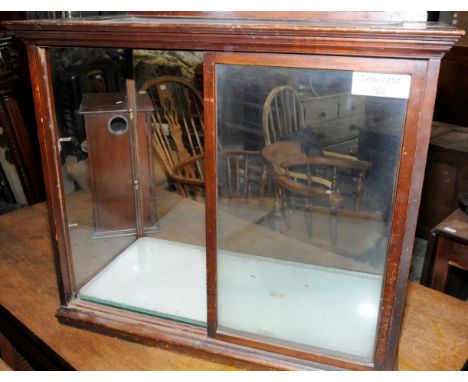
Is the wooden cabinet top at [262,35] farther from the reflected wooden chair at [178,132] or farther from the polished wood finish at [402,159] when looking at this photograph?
the reflected wooden chair at [178,132]

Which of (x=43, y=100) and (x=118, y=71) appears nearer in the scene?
(x=43, y=100)

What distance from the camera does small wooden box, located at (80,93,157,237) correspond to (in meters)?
1.22

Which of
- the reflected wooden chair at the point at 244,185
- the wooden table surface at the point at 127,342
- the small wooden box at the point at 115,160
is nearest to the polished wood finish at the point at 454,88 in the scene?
the wooden table surface at the point at 127,342

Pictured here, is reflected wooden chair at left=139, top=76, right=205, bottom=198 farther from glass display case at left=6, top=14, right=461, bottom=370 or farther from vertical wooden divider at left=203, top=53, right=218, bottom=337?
vertical wooden divider at left=203, top=53, right=218, bottom=337

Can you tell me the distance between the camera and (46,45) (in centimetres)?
91

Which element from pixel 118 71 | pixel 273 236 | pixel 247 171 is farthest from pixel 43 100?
pixel 273 236

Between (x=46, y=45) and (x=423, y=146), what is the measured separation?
667mm

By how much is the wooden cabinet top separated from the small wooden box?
11.9 inches

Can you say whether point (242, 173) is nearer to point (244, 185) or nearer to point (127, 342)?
point (244, 185)

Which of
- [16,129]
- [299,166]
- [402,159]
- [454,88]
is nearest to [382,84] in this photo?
[402,159]

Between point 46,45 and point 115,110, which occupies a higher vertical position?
point 46,45

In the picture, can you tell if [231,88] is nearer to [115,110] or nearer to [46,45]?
[46,45]

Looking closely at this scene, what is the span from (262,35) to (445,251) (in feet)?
3.96

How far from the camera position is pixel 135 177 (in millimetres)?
1337
